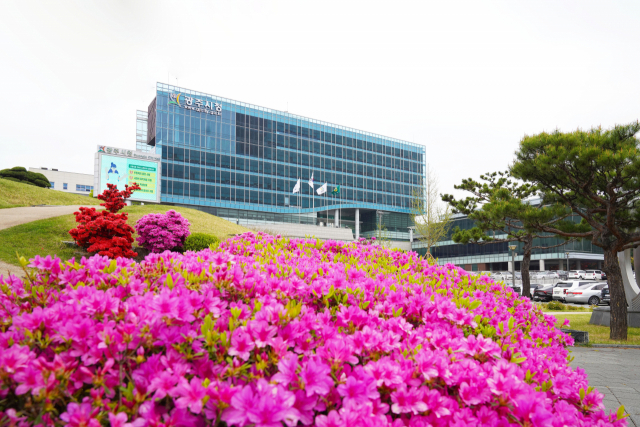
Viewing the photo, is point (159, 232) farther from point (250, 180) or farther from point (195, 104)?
point (195, 104)

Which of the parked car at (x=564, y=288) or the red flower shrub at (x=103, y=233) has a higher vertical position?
the red flower shrub at (x=103, y=233)

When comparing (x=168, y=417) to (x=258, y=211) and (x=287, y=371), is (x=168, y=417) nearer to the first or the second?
(x=287, y=371)

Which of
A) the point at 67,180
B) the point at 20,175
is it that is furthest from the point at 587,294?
the point at 67,180

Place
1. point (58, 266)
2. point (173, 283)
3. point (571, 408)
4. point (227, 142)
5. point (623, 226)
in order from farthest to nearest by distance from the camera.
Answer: point (227, 142) → point (623, 226) → point (58, 266) → point (173, 283) → point (571, 408)

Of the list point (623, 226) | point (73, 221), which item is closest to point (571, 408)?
point (623, 226)

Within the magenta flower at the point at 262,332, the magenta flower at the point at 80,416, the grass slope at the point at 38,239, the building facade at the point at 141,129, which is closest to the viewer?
the magenta flower at the point at 80,416

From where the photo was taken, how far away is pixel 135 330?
4.67 feet

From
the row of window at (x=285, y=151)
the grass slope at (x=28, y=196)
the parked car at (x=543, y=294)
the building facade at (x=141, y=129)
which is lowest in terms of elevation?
the parked car at (x=543, y=294)

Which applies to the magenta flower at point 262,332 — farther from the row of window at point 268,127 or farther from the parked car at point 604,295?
the row of window at point 268,127

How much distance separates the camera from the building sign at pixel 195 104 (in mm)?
58188

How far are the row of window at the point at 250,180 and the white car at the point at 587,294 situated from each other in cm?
2732

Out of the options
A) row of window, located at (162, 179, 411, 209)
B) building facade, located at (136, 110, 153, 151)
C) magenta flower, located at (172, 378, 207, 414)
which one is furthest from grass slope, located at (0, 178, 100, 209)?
magenta flower, located at (172, 378, 207, 414)

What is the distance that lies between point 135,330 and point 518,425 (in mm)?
1403

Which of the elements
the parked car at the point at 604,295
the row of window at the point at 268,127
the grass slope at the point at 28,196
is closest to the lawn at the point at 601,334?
the parked car at the point at 604,295
